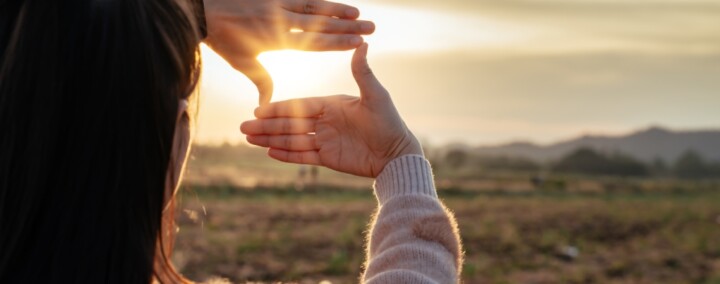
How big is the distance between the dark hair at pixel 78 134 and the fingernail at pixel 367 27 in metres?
0.75

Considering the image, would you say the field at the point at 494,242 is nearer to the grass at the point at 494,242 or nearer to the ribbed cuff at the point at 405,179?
the grass at the point at 494,242

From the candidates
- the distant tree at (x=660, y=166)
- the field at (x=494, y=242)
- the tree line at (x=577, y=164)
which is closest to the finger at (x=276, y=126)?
the field at (x=494, y=242)

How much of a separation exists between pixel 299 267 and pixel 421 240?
32.5 feet

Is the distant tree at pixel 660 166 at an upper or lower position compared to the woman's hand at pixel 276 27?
Result: lower

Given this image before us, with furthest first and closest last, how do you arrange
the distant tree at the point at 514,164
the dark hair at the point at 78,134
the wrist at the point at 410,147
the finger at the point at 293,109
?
the distant tree at the point at 514,164 → the finger at the point at 293,109 → the wrist at the point at 410,147 → the dark hair at the point at 78,134

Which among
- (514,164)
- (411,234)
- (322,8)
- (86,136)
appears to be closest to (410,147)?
(411,234)

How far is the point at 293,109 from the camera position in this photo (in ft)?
6.10

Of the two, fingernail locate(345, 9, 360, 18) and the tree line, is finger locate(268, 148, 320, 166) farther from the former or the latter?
the tree line

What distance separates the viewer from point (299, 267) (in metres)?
11.3

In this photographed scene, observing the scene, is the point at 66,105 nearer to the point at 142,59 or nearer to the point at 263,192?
the point at 142,59

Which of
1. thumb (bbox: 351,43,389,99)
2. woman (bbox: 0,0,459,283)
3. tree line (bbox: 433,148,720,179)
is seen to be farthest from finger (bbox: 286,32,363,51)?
tree line (bbox: 433,148,720,179)

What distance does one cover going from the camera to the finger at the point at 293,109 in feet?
5.99

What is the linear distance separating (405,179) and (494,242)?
514 inches

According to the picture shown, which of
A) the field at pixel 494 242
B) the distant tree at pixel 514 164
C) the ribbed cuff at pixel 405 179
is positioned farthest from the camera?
the distant tree at pixel 514 164
